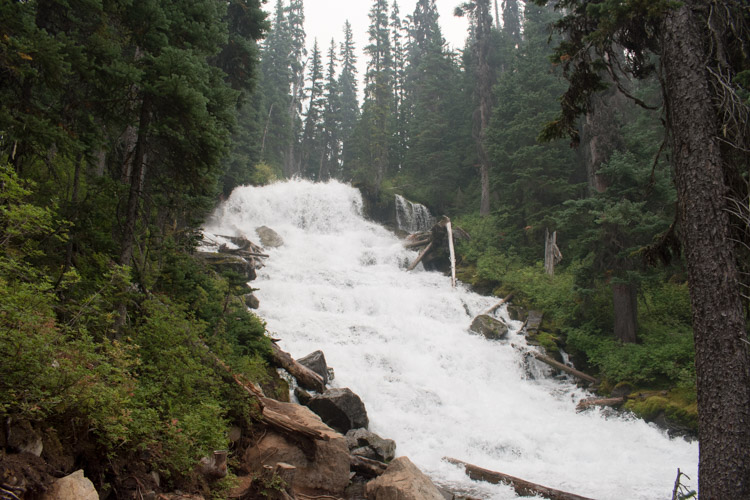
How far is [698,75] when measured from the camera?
532 cm

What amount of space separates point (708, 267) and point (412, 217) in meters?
27.7

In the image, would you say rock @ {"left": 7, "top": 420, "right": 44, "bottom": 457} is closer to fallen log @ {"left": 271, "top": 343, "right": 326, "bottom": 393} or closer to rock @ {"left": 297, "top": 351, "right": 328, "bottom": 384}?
fallen log @ {"left": 271, "top": 343, "right": 326, "bottom": 393}

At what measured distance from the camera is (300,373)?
34.6 feet

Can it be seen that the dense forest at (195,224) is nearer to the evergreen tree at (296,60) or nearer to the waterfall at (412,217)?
the waterfall at (412,217)

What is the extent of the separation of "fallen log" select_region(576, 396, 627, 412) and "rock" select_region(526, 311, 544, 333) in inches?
154

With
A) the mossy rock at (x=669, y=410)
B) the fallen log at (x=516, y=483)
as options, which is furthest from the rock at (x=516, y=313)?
the fallen log at (x=516, y=483)

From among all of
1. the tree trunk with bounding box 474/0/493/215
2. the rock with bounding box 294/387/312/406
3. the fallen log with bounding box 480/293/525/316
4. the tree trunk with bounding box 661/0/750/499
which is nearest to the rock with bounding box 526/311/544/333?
the fallen log with bounding box 480/293/525/316

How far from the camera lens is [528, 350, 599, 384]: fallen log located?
14.2 m

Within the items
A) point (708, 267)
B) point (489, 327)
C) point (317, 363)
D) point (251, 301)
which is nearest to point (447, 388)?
point (317, 363)

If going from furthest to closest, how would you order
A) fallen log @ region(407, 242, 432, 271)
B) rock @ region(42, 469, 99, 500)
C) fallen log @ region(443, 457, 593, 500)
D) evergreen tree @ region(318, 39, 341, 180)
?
evergreen tree @ region(318, 39, 341, 180)
fallen log @ region(407, 242, 432, 271)
fallen log @ region(443, 457, 593, 500)
rock @ region(42, 469, 99, 500)

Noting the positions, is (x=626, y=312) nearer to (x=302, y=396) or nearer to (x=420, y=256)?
(x=302, y=396)

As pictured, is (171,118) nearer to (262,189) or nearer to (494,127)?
(494,127)

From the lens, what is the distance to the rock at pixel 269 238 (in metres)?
25.0

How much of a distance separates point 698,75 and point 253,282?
49.8ft
